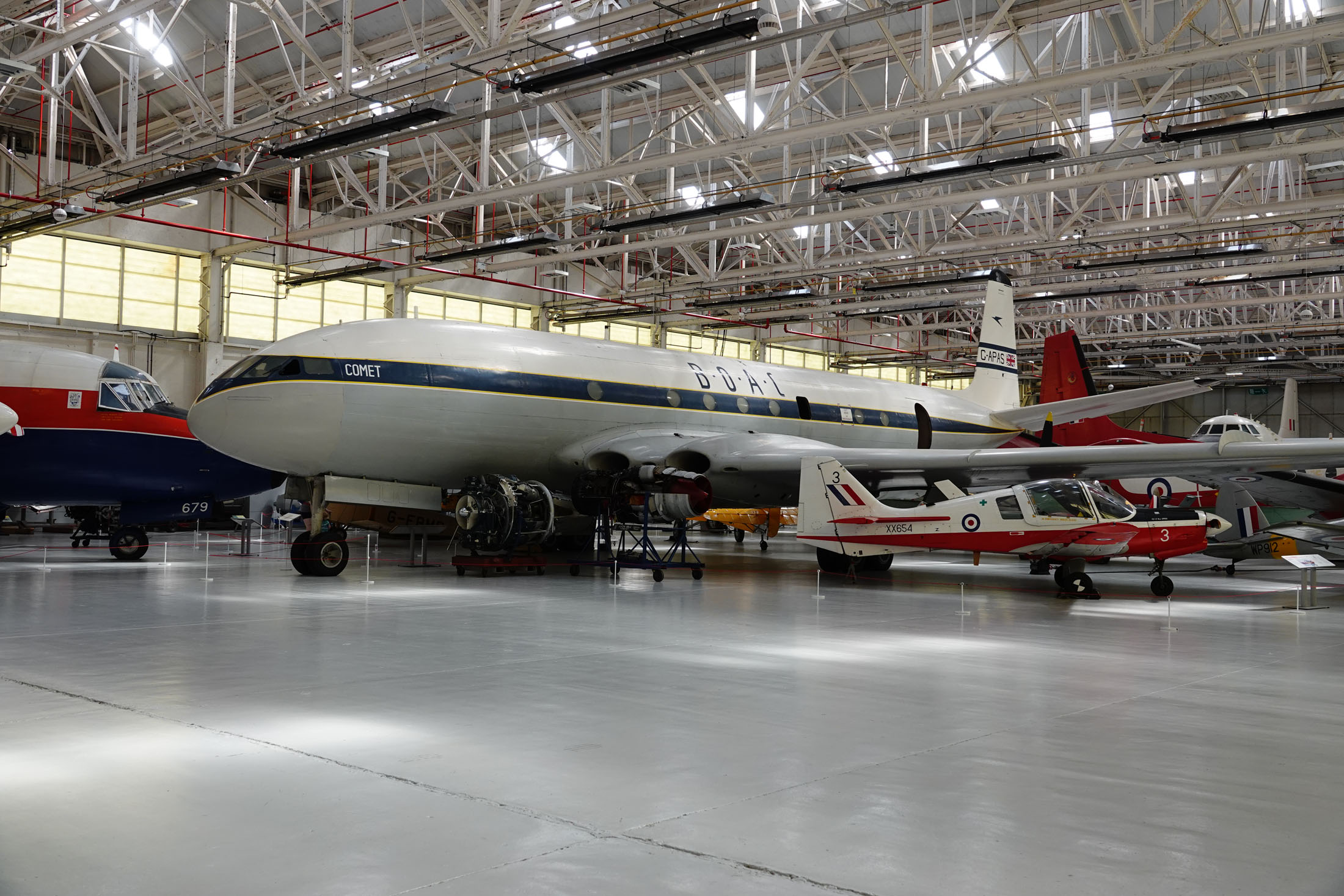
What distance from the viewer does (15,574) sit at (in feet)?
45.4

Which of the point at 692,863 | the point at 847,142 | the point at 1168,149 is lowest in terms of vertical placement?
the point at 692,863

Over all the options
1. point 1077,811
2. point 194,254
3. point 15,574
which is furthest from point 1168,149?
point 194,254

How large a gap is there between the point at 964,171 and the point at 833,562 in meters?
6.70

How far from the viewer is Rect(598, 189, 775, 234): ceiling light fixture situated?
19.9m

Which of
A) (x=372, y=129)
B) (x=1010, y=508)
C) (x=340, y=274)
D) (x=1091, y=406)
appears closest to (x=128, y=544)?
(x=372, y=129)

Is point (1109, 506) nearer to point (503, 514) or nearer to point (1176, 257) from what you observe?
point (503, 514)

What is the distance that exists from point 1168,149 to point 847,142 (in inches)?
343

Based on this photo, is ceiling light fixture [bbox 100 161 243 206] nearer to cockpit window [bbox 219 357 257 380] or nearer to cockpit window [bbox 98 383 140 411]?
cockpit window [bbox 98 383 140 411]

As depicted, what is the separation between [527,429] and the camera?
15.3 m

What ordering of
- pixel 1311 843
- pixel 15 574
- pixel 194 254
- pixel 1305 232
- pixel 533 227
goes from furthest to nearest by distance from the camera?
1. pixel 194 254
2. pixel 533 227
3. pixel 1305 232
4. pixel 15 574
5. pixel 1311 843

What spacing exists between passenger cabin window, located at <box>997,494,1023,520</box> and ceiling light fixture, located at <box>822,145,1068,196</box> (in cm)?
594

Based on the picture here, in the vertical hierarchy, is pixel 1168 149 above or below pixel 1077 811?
above

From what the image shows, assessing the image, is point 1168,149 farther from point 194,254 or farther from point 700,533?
point 194,254

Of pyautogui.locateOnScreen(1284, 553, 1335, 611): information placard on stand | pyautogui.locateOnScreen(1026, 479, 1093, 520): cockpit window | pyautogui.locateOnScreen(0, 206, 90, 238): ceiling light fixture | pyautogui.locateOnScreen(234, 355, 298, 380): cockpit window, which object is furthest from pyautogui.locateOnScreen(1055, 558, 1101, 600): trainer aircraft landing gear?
pyautogui.locateOnScreen(0, 206, 90, 238): ceiling light fixture
